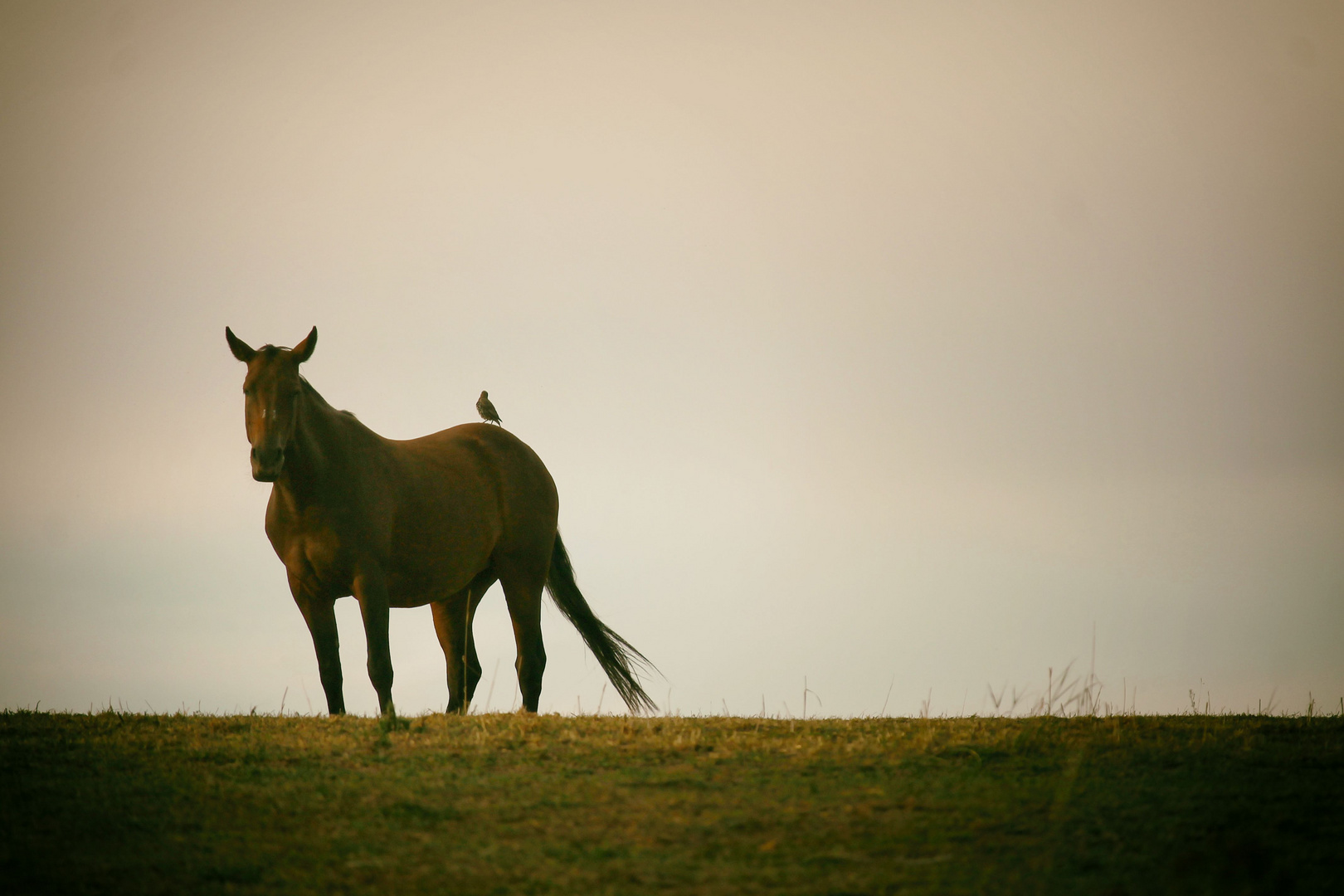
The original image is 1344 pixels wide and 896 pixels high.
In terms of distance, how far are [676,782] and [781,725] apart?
6.23ft

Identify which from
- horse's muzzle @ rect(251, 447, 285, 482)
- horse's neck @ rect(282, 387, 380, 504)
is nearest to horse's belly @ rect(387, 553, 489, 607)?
horse's neck @ rect(282, 387, 380, 504)

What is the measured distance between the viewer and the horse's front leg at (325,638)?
8242mm

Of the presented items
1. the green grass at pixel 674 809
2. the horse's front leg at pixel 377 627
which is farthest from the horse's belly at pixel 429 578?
the green grass at pixel 674 809

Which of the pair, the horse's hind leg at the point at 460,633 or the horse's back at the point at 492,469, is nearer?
the horse's back at the point at 492,469

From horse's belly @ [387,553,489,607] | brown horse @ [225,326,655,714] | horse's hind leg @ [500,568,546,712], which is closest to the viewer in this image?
brown horse @ [225,326,655,714]

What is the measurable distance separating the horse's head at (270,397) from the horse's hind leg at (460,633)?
2.69m

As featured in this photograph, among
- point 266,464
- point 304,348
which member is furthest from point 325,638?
point 304,348

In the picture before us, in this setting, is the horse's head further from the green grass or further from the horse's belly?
the green grass

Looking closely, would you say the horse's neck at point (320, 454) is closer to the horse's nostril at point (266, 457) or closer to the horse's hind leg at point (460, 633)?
the horse's nostril at point (266, 457)

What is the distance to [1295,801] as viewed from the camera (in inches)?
190

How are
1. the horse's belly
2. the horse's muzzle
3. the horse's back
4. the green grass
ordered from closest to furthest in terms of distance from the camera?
the green grass, the horse's muzzle, the horse's belly, the horse's back

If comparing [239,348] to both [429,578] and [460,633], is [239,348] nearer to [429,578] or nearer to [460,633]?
[429,578]

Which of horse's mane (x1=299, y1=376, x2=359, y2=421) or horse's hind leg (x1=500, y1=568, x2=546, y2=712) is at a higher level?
horse's mane (x1=299, y1=376, x2=359, y2=421)

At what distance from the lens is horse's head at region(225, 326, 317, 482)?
24.6 ft
